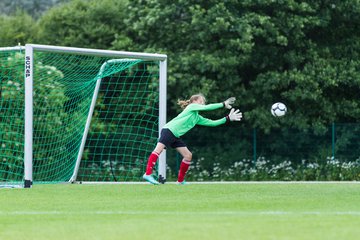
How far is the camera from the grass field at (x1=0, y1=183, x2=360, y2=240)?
9.05m

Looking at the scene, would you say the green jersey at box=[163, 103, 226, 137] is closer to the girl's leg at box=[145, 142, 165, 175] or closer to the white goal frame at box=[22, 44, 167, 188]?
the girl's leg at box=[145, 142, 165, 175]

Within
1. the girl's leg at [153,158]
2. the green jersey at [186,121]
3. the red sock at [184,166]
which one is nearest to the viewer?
the girl's leg at [153,158]

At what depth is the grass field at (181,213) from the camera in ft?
29.7

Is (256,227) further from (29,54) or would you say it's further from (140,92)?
(140,92)

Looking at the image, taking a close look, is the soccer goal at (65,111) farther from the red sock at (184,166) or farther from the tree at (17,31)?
the tree at (17,31)

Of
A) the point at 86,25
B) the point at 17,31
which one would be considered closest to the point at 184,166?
the point at 86,25

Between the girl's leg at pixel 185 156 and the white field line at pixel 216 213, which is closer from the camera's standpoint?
the white field line at pixel 216 213

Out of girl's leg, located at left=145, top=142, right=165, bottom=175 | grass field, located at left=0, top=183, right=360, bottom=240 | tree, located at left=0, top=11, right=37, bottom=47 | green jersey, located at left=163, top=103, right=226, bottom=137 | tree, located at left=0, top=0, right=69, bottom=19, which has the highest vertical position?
tree, located at left=0, top=0, right=69, bottom=19

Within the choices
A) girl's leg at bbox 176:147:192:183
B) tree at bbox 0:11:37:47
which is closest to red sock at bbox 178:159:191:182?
girl's leg at bbox 176:147:192:183

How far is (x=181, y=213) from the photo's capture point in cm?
1128

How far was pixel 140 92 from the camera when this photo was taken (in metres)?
24.5

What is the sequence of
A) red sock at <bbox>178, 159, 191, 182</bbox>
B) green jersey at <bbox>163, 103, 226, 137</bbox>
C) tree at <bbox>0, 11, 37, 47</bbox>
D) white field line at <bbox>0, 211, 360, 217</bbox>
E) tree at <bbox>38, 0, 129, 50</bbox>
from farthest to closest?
tree at <bbox>0, 11, 37, 47</bbox> < tree at <bbox>38, 0, 129, 50</bbox> < red sock at <bbox>178, 159, 191, 182</bbox> < green jersey at <bbox>163, 103, 226, 137</bbox> < white field line at <bbox>0, 211, 360, 217</bbox>

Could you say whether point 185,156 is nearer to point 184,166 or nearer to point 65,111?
point 184,166

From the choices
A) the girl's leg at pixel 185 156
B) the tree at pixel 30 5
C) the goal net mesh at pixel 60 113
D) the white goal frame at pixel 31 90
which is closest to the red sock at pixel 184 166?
the girl's leg at pixel 185 156
